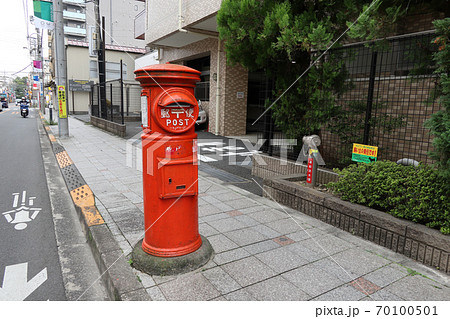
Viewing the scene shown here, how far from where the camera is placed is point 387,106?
530 cm

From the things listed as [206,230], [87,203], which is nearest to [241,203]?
[206,230]

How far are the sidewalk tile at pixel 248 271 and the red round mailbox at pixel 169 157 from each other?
51 centimetres

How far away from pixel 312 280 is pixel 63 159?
30.7 feet

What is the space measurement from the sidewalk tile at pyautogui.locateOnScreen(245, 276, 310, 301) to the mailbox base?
26.1 inches

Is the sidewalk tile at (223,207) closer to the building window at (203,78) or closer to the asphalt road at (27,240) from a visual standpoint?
the asphalt road at (27,240)

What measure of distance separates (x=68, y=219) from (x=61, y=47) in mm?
11393

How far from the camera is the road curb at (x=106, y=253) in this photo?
2.96 meters

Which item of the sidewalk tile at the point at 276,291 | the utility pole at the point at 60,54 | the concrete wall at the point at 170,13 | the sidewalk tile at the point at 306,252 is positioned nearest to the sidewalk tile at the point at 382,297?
the sidewalk tile at the point at 276,291

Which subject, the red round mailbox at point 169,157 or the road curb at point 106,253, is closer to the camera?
the road curb at point 106,253

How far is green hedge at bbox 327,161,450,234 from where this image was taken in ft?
11.3

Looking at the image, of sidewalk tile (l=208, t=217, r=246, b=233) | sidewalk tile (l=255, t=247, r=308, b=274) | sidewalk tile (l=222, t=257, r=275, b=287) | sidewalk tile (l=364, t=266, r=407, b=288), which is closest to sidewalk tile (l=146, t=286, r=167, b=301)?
sidewalk tile (l=222, t=257, r=275, b=287)

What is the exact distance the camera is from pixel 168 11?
50.5ft

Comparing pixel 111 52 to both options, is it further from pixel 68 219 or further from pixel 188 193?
pixel 188 193

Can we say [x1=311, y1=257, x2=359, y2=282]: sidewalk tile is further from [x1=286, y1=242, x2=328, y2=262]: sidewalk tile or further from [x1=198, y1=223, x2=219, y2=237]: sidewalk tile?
[x1=198, y1=223, x2=219, y2=237]: sidewalk tile
